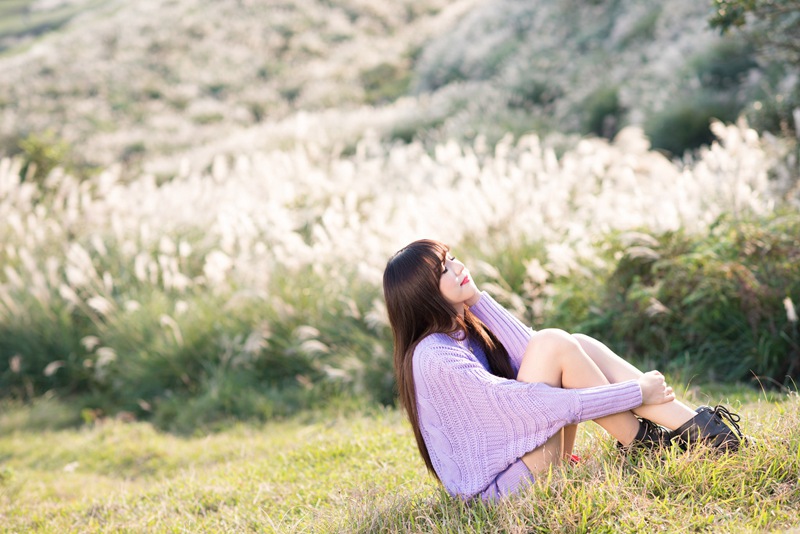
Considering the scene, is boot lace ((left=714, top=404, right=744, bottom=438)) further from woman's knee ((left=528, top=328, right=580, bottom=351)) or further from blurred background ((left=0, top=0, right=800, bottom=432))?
blurred background ((left=0, top=0, right=800, bottom=432))

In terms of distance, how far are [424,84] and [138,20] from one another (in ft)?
53.0

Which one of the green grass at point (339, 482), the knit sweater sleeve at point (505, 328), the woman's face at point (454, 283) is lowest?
the green grass at point (339, 482)

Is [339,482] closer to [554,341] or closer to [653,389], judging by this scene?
[554,341]

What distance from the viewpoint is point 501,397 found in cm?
306

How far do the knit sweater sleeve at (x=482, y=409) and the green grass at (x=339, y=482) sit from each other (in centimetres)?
14

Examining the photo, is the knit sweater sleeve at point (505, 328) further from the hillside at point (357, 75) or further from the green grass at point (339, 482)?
the hillside at point (357, 75)

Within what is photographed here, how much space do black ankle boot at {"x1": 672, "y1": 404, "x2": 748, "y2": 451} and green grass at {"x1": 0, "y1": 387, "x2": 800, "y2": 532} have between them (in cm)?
5

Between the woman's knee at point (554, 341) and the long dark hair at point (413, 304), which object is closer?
the woman's knee at point (554, 341)

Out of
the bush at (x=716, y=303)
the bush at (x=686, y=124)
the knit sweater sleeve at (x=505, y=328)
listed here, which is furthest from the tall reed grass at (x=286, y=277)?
the knit sweater sleeve at (x=505, y=328)

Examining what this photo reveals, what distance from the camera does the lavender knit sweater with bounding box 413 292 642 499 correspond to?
299 cm

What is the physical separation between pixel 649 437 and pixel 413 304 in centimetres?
104

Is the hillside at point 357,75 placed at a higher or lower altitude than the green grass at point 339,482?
higher

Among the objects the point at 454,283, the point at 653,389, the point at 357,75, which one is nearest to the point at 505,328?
the point at 454,283

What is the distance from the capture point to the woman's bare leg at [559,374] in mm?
3074
